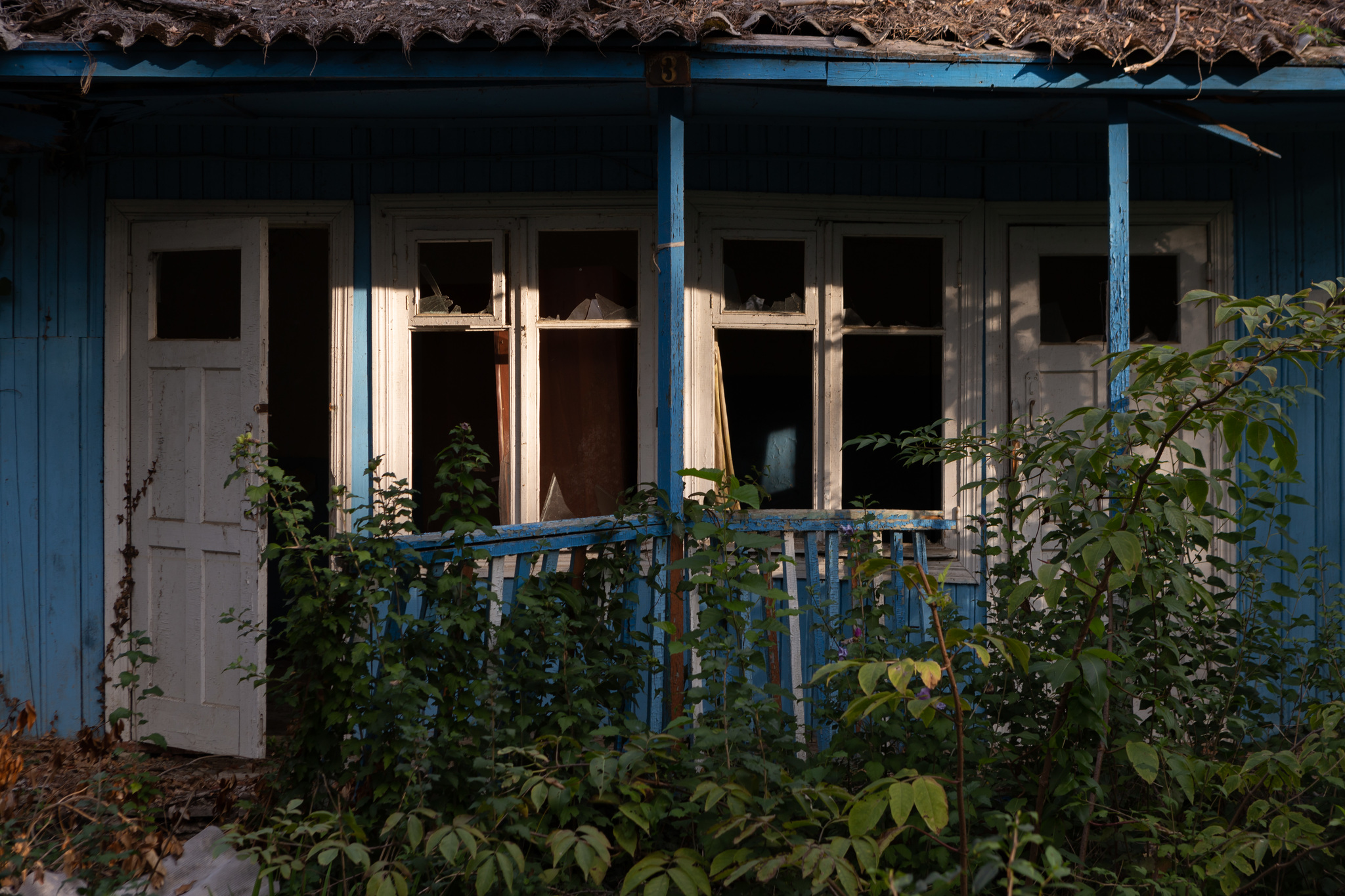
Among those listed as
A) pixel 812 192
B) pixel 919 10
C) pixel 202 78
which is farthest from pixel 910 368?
pixel 202 78

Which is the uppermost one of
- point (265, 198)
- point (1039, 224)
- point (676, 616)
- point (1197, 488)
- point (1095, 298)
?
point (265, 198)

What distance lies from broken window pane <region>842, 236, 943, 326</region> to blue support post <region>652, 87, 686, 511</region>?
4.88 ft

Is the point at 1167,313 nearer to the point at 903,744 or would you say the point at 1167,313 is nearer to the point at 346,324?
the point at 903,744

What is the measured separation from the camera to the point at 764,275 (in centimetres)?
517

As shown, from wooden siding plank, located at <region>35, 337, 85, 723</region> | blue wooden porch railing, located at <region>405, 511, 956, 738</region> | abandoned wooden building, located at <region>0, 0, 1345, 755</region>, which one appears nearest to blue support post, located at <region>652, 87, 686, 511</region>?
blue wooden porch railing, located at <region>405, 511, 956, 738</region>

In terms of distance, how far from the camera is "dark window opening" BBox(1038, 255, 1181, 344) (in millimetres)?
5168

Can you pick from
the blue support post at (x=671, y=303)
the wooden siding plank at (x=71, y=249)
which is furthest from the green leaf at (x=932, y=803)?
the wooden siding plank at (x=71, y=249)

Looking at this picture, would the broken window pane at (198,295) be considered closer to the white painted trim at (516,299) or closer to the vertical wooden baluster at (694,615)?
the white painted trim at (516,299)

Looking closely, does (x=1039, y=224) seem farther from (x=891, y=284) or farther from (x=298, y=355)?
(x=298, y=355)

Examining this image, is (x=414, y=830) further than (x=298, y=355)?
No

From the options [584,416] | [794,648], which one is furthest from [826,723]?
[584,416]

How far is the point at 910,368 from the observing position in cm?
554

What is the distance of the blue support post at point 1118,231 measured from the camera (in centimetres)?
416

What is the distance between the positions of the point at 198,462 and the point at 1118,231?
14.6 feet
